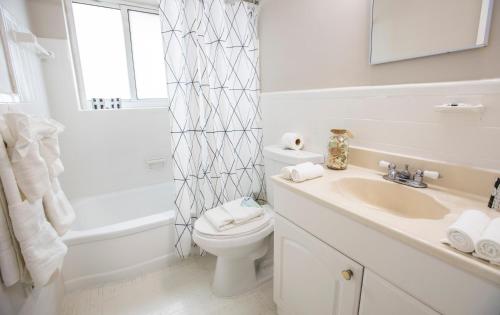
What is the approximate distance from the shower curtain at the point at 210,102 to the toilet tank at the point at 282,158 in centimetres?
34

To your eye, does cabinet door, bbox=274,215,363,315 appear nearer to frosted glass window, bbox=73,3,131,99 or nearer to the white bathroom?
the white bathroom

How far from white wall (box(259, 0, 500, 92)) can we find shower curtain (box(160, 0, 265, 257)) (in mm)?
152

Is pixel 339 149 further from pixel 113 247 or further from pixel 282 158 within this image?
pixel 113 247

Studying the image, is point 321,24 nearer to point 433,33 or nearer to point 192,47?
point 433,33

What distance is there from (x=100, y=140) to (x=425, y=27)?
2312 millimetres

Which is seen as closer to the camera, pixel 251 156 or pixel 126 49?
pixel 251 156

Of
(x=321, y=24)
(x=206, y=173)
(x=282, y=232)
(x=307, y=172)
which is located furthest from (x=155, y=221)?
(x=321, y=24)

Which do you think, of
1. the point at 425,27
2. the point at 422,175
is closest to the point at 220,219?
the point at 422,175

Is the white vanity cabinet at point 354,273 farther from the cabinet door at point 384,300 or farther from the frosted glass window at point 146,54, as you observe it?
the frosted glass window at point 146,54

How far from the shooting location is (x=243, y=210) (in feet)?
4.80

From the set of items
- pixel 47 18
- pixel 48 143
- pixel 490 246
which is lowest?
pixel 490 246

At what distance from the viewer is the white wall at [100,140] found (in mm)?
1796

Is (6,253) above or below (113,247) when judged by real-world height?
above

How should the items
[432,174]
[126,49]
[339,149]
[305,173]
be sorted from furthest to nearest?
1. [126,49]
2. [339,149]
3. [305,173]
4. [432,174]
